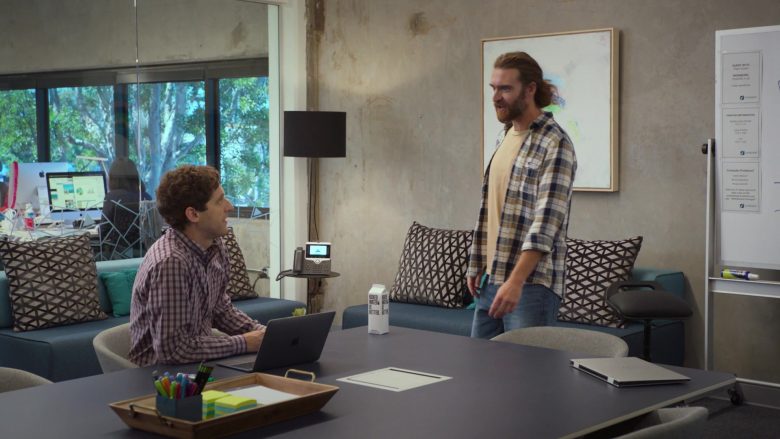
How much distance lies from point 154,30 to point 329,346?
391 centimetres

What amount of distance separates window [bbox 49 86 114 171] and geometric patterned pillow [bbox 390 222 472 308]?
2.00 m

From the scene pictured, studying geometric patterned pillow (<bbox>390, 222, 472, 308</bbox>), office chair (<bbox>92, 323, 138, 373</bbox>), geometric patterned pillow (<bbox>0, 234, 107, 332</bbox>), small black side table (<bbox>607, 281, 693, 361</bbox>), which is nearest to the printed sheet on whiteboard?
office chair (<bbox>92, 323, 138, 373</bbox>)

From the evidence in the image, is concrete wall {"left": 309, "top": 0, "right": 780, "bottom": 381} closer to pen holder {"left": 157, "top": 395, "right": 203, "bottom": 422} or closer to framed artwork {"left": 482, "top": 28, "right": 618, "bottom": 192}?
framed artwork {"left": 482, "top": 28, "right": 618, "bottom": 192}

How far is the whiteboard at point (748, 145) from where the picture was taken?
4.79 metres

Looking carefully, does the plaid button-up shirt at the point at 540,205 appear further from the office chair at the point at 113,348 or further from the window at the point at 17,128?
the window at the point at 17,128

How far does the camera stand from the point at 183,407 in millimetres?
2061

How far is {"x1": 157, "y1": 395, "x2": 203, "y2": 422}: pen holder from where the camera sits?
2.05 metres

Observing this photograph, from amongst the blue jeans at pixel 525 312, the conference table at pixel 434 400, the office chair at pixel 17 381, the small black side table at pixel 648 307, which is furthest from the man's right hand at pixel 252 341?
the small black side table at pixel 648 307

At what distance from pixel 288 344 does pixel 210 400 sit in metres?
0.53

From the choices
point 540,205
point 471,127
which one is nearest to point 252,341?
point 540,205

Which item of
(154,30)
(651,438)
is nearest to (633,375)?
(651,438)

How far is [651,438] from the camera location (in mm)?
2080

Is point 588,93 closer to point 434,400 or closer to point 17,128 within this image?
point 17,128

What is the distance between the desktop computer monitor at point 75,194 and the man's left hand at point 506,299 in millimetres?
3466
